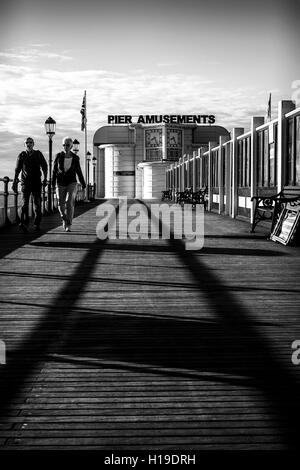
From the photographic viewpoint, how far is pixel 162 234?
1337 centimetres

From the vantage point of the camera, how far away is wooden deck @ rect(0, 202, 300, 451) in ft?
9.05

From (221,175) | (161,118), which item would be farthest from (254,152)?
(161,118)

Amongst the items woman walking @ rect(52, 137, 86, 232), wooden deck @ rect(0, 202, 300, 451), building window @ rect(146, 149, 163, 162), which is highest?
building window @ rect(146, 149, 163, 162)

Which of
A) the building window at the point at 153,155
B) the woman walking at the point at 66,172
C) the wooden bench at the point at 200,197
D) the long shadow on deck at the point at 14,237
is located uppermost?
the building window at the point at 153,155

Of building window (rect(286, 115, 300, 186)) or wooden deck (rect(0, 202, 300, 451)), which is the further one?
building window (rect(286, 115, 300, 186))

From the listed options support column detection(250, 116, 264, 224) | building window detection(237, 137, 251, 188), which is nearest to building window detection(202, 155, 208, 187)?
building window detection(237, 137, 251, 188)

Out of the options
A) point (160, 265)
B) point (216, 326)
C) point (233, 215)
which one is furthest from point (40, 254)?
point (233, 215)

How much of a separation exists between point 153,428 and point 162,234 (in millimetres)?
10604

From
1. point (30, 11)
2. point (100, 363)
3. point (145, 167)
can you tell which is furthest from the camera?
point (145, 167)

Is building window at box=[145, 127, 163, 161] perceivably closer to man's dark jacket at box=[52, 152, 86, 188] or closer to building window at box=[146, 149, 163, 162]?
building window at box=[146, 149, 163, 162]

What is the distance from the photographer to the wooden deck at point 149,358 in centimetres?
276

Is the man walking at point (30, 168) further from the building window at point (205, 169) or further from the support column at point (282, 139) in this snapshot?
the building window at point (205, 169)

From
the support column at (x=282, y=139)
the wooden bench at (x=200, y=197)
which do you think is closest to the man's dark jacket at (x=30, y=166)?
the support column at (x=282, y=139)

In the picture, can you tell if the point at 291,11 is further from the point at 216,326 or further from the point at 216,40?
the point at 216,326
